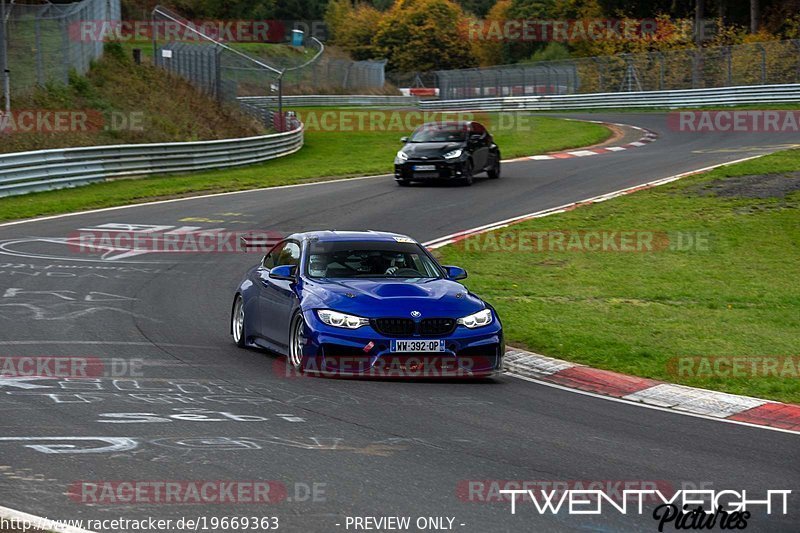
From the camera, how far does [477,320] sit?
11.3 meters

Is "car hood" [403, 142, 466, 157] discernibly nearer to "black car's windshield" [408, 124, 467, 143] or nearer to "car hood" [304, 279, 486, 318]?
"black car's windshield" [408, 124, 467, 143]

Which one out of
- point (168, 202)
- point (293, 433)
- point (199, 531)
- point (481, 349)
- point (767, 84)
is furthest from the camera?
point (767, 84)

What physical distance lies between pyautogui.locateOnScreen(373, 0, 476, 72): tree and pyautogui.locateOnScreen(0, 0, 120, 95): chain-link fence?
220ft

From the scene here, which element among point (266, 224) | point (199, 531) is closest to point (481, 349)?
point (199, 531)

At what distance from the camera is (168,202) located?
2775 cm

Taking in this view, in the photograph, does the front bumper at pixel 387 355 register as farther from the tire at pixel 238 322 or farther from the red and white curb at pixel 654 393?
the tire at pixel 238 322

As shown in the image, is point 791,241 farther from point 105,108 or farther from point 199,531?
point 105,108

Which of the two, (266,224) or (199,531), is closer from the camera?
(199,531)

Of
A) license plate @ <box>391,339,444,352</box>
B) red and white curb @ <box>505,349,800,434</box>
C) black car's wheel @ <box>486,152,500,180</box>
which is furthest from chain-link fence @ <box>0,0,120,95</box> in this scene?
license plate @ <box>391,339,444,352</box>

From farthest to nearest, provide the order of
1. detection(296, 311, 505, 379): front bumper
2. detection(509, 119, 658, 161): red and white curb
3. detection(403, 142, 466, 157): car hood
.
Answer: detection(509, 119, 658, 161): red and white curb
detection(403, 142, 466, 157): car hood
detection(296, 311, 505, 379): front bumper

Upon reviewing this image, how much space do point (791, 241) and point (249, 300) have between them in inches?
452

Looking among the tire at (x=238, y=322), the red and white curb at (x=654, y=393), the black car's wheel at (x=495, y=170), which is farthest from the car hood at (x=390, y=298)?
the black car's wheel at (x=495, y=170)

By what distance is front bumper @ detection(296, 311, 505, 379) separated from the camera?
10.9 meters

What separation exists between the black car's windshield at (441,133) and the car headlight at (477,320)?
776 inches
